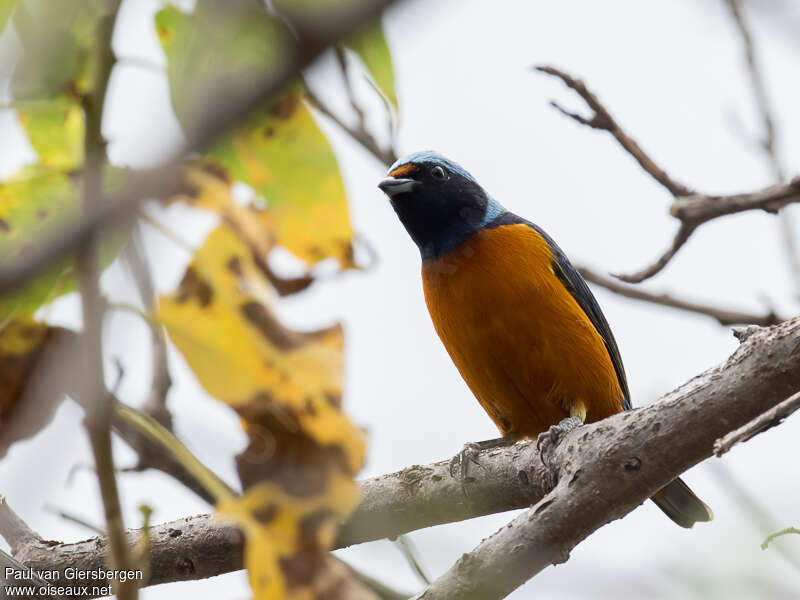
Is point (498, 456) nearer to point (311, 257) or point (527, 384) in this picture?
point (527, 384)

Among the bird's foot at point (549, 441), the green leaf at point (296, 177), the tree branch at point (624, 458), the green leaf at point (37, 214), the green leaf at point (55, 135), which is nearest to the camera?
the green leaf at point (37, 214)

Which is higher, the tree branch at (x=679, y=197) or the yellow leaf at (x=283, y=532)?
the tree branch at (x=679, y=197)

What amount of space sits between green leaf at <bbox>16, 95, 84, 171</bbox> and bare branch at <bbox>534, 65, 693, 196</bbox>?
3086mm

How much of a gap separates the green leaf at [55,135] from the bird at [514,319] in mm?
4987

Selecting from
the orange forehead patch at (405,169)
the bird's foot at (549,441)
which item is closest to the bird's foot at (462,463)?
the bird's foot at (549,441)

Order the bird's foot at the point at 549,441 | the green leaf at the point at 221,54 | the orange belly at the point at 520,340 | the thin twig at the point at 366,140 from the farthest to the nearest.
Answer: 1. the orange belly at the point at 520,340
2. the thin twig at the point at 366,140
3. the bird's foot at the point at 549,441
4. the green leaf at the point at 221,54

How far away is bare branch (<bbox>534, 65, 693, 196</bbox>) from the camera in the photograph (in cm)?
430

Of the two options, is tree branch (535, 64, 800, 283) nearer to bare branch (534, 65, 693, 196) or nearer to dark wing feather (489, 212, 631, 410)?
bare branch (534, 65, 693, 196)

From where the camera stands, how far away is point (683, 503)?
23.6 feet

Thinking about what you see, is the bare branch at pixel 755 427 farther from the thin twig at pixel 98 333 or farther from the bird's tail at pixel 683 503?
the bird's tail at pixel 683 503

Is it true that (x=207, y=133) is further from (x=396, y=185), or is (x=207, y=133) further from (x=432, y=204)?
→ (x=432, y=204)

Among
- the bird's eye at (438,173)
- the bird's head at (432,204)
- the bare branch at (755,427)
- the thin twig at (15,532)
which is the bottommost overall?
the thin twig at (15,532)

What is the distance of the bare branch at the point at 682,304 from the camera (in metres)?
4.93

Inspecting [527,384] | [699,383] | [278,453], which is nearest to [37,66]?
[278,453]
